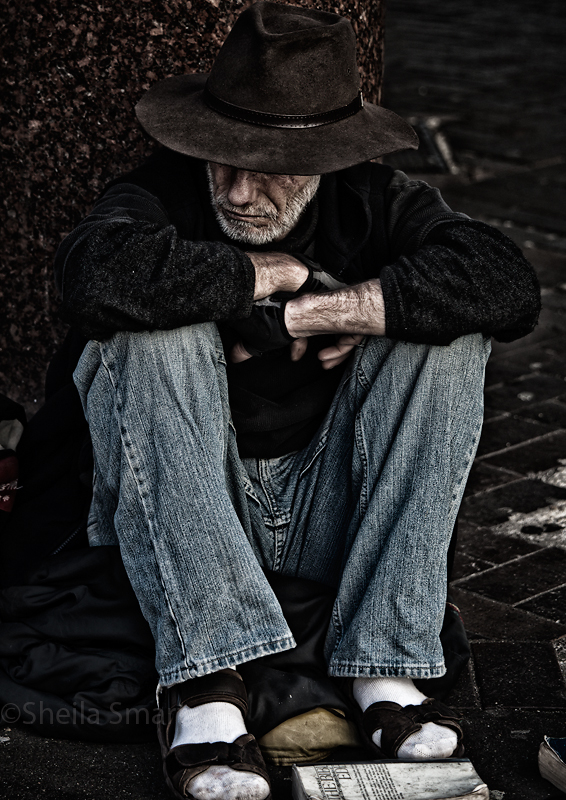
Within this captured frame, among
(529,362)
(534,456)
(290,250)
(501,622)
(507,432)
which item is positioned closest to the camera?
(290,250)

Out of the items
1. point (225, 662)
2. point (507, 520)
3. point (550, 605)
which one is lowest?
point (507, 520)

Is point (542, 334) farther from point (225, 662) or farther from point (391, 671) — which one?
point (225, 662)

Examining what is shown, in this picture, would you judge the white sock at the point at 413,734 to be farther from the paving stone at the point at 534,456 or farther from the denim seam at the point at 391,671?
the paving stone at the point at 534,456

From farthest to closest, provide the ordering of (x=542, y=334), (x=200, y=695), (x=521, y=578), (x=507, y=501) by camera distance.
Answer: (x=542, y=334) < (x=507, y=501) < (x=521, y=578) < (x=200, y=695)

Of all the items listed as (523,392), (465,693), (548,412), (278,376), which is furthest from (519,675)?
(523,392)

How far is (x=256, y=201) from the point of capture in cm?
236

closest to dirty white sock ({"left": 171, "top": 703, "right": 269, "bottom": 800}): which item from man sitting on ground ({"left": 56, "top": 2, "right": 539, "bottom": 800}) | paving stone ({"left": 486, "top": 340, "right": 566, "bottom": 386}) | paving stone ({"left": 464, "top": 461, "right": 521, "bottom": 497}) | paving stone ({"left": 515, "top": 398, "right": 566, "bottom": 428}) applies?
man sitting on ground ({"left": 56, "top": 2, "right": 539, "bottom": 800})

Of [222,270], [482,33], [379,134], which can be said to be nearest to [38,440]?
[222,270]

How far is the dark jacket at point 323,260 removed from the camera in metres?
2.07

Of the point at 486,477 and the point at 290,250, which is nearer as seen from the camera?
the point at 290,250

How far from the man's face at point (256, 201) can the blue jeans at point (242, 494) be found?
35 centimetres

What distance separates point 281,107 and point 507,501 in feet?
5.24

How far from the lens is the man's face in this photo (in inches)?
92.0

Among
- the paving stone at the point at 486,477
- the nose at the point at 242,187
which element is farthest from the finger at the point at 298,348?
the paving stone at the point at 486,477
